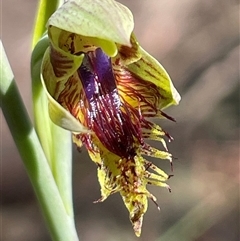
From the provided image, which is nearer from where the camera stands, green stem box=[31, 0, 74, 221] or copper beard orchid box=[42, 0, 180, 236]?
copper beard orchid box=[42, 0, 180, 236]

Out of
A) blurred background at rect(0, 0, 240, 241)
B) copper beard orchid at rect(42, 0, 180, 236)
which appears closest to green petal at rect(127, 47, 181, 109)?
copper beard orchid at rect(42, 0, 180, 236)

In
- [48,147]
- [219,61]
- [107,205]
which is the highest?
[48,147]

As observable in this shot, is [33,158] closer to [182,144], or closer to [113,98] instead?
[113,98]

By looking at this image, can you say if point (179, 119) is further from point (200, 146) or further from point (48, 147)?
point (48, 147)

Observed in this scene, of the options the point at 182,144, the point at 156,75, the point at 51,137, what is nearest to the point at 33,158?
the point at 51,137

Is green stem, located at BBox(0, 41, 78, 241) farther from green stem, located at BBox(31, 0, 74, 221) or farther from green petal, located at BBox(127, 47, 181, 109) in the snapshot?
green petal, located at BBox(127, 47, 181, 109)

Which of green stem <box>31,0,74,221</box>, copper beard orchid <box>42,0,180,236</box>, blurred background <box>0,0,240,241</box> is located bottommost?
blurred background <box>0,0,240,241</box>

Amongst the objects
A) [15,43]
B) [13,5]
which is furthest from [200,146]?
[13,5]
